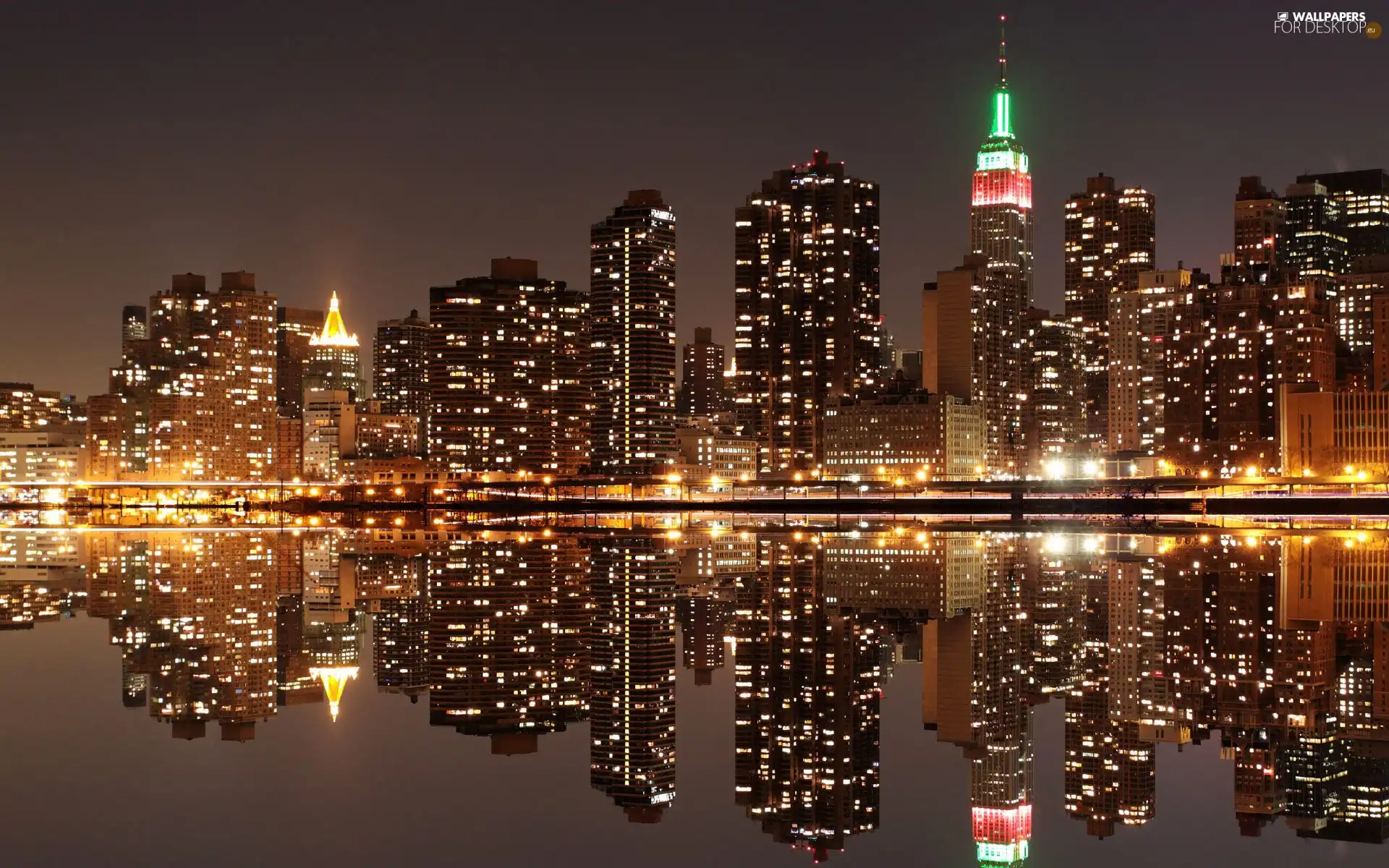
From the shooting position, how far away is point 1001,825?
13336 mm

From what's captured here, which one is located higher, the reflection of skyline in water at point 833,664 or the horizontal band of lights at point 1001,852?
the reflection of skyline in water at point 833,664

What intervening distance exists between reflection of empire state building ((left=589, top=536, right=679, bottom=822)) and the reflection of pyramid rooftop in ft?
11.6

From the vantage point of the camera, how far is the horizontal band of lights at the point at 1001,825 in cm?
1323

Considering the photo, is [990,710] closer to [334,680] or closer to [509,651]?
[509,651]

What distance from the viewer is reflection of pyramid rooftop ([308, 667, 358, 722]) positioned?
20.6m

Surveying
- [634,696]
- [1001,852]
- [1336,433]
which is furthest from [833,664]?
[1336,433]

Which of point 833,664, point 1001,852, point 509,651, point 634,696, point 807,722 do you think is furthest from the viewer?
point 509,651

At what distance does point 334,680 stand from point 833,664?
7.72m

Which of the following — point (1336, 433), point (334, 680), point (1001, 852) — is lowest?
point (1001, 852)

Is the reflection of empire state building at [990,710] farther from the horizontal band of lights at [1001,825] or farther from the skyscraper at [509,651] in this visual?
the skyscraper at [509,651]

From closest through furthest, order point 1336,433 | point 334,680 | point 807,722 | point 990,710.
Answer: point 807,722
point 990,710
point 334,680
point 1336,433

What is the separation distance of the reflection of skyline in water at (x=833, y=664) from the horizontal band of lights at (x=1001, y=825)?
3cm

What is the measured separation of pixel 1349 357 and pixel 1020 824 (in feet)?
631

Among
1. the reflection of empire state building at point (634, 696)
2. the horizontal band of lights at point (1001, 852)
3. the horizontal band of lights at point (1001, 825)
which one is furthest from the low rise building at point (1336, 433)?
the horizontal band of lights at point (1001, 852)
